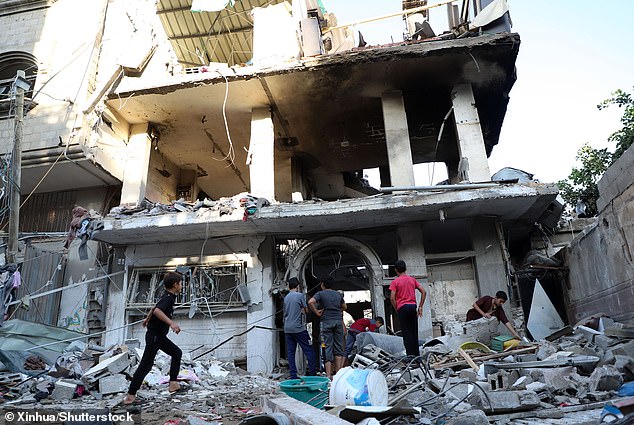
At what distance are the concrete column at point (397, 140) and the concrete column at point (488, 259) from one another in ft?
6.72

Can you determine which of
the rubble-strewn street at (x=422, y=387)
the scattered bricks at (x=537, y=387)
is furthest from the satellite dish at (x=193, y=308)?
the scattered bricks at (x=537, y=387)

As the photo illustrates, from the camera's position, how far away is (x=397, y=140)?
34.8ft

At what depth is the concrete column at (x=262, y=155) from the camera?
10641 millimetres

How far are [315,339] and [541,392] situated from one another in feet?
17.9

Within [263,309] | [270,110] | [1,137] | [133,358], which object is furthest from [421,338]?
[1,137]

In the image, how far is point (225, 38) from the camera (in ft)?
53.5

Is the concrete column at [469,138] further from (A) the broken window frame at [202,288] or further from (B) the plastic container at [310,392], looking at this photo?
(B) the plastic container at [310,392]

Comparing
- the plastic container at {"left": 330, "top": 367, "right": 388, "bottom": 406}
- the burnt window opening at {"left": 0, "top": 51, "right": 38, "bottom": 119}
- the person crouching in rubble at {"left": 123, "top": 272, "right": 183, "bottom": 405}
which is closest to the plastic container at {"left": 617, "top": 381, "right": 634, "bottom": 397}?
the plastic container at {"left": 330, "top": 367, "right": 388, "bottom": 406}

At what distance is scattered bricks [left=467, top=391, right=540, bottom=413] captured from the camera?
3.98 metres

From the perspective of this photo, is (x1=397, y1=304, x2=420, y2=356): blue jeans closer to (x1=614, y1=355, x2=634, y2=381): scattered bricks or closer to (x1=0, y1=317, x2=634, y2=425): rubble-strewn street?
(x1=0, y1=317, x2=634, y2=425): rubble-strewn street

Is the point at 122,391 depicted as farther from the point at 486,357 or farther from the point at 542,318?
the point at 542,318

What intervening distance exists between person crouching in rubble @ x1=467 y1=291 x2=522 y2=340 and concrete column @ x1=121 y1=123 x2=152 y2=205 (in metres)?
8.74

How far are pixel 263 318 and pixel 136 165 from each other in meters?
5.64

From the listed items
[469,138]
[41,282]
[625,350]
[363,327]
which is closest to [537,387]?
[625,350]
